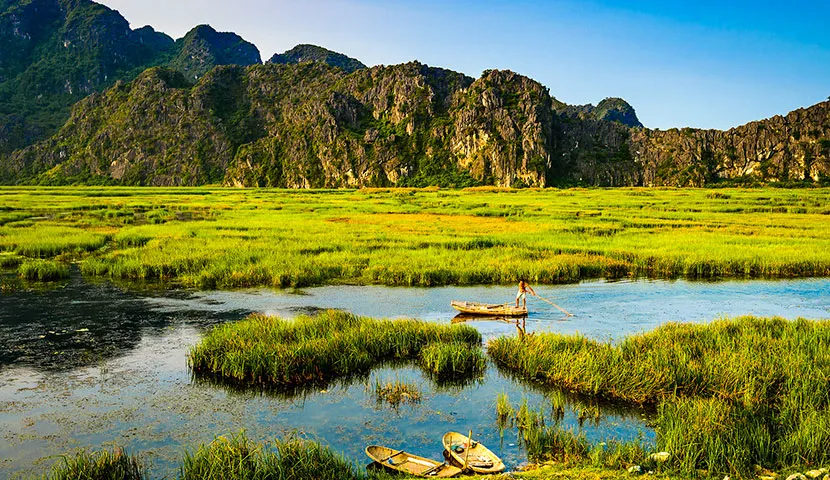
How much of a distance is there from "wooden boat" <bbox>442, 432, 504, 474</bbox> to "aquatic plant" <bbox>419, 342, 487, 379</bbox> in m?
4.75

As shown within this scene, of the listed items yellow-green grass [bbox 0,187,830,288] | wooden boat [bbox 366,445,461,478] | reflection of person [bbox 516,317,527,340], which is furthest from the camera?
yellow-green grass [bbox 0,187,830,288]

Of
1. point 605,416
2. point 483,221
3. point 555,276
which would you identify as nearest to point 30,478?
point 605,416

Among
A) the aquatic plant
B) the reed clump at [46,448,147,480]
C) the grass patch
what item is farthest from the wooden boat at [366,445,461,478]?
the grass patch

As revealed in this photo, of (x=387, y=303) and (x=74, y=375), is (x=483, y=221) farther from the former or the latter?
(x=74, y=375)

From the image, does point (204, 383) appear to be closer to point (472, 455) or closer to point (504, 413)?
point (504, 413)

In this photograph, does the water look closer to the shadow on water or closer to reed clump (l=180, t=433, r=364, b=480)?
the shadow on water

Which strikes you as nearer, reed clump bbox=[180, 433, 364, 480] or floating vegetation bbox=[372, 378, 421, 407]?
reed clump bbox=[180, 433, 364, 480]

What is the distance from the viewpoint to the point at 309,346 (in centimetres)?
1602

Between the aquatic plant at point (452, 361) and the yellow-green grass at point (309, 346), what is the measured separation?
1016 mm

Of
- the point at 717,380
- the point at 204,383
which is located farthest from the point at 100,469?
the point at 717,380

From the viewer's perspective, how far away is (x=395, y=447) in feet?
36.7

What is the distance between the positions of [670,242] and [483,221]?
2202cm

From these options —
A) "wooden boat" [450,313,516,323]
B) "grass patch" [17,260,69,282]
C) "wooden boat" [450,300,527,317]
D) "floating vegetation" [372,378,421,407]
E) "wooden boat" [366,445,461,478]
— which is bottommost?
"floating vegetation" [372,378,421,407]

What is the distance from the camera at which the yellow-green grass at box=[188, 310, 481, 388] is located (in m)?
15.2
